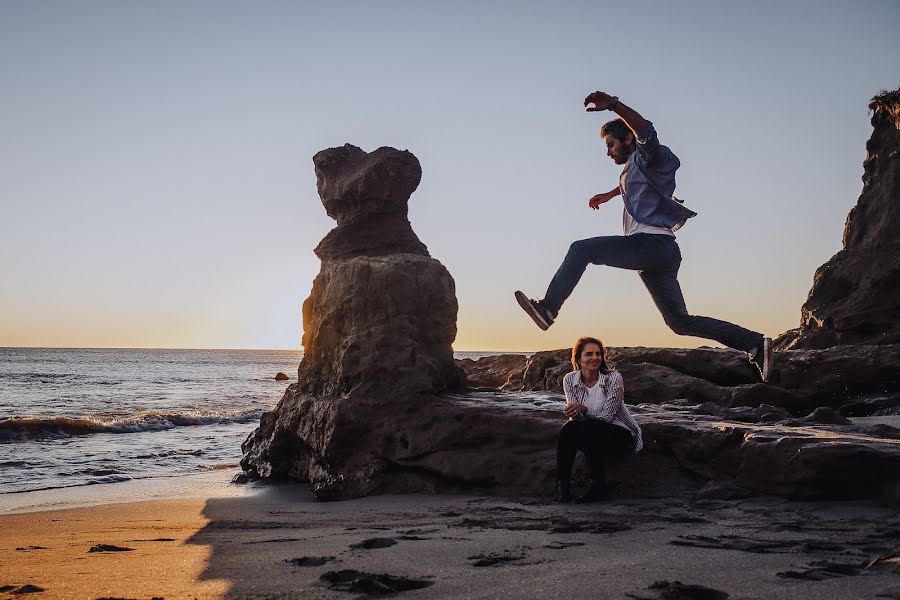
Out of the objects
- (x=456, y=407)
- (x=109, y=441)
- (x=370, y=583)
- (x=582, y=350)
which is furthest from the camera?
(x=109, y=441)

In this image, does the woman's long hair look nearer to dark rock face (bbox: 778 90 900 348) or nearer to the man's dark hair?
the man's dark hair

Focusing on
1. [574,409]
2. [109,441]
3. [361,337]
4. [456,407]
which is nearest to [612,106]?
[574,409]

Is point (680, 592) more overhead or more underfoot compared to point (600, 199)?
more underfoot

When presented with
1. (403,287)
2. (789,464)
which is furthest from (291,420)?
(789,464)

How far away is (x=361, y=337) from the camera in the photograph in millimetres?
8680

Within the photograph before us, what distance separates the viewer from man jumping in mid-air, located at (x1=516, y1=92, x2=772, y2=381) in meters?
5.28

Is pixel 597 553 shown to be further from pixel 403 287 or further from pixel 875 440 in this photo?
pixel 403 287

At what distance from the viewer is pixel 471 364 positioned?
2820 centimetres

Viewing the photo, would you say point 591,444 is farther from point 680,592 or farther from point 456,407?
point 680,592

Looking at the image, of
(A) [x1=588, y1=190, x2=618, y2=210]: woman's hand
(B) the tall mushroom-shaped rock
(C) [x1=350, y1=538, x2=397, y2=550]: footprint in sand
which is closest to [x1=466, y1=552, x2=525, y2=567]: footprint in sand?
(C) [x1=350, y1=538, x2=397, y2=550]: footprint in sand

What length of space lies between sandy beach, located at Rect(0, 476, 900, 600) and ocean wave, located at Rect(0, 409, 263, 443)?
11.0m

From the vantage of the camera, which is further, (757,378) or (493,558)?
(757,378)

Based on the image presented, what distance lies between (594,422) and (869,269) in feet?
46.6

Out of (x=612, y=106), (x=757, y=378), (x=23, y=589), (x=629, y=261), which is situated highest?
(x=612, y=106)
